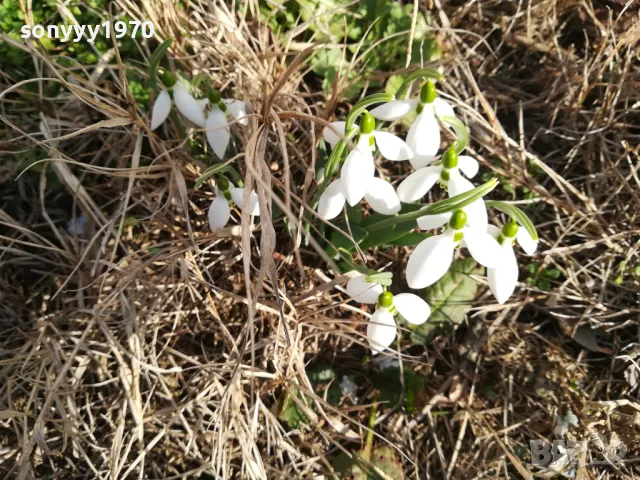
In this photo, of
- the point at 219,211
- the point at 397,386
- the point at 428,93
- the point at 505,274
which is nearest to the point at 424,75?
→ the point at 428,93

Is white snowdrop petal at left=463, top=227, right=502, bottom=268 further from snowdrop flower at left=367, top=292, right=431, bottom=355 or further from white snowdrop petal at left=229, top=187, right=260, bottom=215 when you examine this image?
white snowdrop petal at left=229, top=187, right=260, bottom=215

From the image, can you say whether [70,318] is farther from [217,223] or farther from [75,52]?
[75,52]

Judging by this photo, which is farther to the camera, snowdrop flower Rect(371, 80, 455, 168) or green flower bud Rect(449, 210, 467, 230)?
snowdrop flower Rect(371, 80, 455, 168)

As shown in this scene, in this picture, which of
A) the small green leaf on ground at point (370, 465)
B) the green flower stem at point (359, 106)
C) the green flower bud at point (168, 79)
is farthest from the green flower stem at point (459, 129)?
the small green leaf on ground at point (370, 465)

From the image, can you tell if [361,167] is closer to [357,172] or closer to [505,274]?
[357,172]

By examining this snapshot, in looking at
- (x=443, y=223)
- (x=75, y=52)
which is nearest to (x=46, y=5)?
(x=75, y=52)

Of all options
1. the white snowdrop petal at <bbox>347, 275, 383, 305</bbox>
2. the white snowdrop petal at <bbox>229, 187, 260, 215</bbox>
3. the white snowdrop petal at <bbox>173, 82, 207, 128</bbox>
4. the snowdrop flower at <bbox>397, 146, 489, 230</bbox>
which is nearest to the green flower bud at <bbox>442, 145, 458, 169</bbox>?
the snowdrop flower at <bbox>397, 146, 489, 230</bbox>

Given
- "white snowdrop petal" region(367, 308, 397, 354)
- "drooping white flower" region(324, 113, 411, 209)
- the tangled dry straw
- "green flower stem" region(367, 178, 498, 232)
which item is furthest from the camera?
the tangled dry straw
